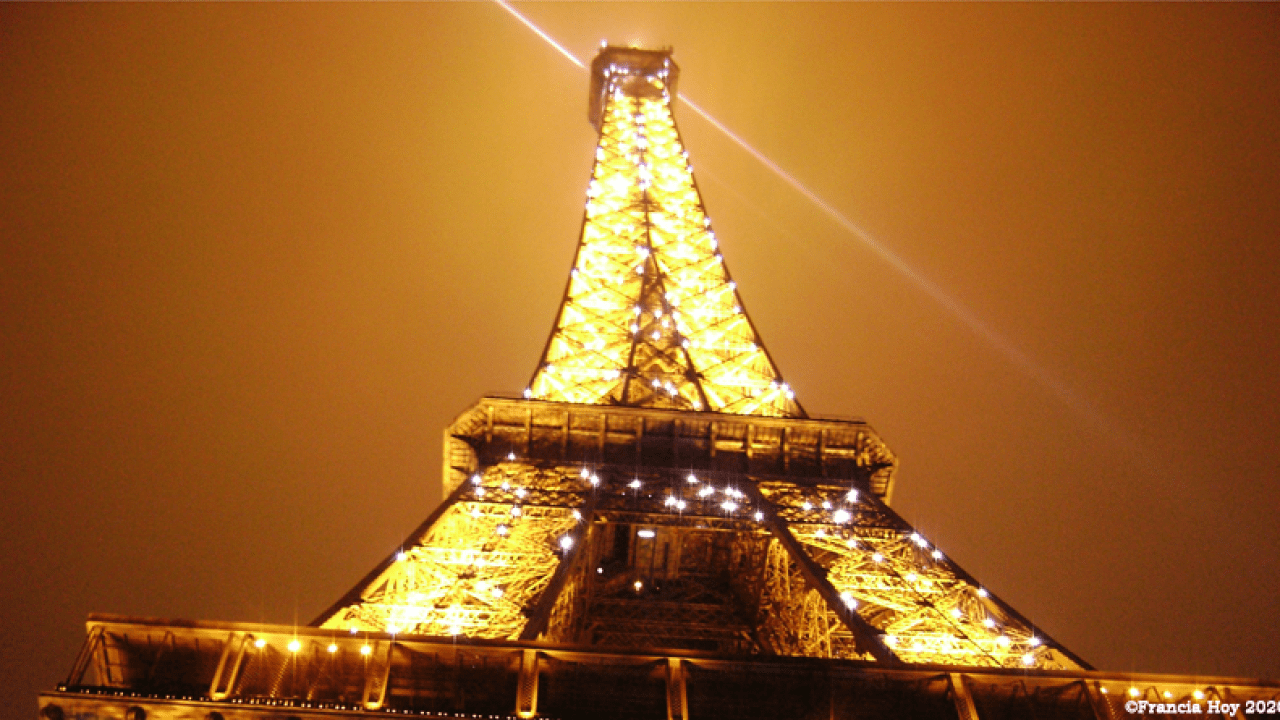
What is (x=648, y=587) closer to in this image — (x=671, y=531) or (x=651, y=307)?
(x=671, y=531)

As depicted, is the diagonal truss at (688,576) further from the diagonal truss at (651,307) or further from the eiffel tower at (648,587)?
the diagonal truss at (651,307)

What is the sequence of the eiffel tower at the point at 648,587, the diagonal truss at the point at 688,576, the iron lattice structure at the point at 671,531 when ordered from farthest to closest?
1. the iron lattice structure at the point at 671,531
2. the diagonal truss at the point at 688,576
3. the eiffel tower at the point at 648,587

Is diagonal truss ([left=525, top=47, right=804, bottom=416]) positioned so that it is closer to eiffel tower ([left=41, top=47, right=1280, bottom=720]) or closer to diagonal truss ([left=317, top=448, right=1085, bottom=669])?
eiffel tower ([left=41, top=47, right=1280, bottom=720])

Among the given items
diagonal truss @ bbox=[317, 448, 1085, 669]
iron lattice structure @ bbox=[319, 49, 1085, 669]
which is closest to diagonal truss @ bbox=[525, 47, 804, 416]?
iron lattice structure @ bbox=[319, 49, 1085, 669]

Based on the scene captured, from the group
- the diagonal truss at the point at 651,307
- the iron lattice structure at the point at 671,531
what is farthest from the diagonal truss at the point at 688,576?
the diagonal truss at the point at 651,307

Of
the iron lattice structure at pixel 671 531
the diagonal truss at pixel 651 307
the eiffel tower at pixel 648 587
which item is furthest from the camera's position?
the diagonal truss at pixel 651 307

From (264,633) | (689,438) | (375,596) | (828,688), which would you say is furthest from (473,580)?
(689,438)

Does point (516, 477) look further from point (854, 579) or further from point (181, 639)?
point (181, 639)

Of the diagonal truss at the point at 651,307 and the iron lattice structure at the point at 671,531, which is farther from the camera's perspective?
the diagonal truss at the point at 651,307
